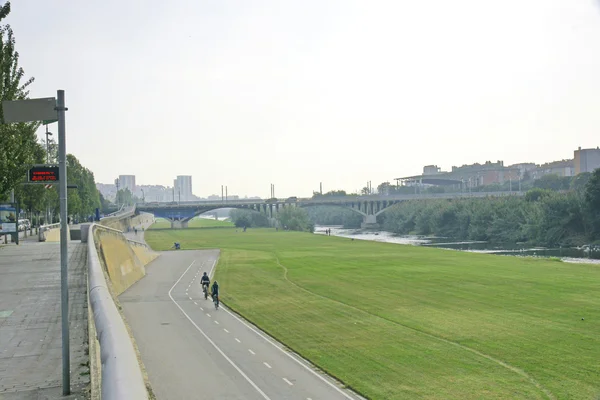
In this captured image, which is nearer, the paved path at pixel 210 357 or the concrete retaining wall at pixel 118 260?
the paved path at pixel 210 357

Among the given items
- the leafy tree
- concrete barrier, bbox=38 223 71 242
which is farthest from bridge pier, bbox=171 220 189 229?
concrete barrier, bbox=38 223 71 242

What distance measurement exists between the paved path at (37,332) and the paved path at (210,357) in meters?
4.54

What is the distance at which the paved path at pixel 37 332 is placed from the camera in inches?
464

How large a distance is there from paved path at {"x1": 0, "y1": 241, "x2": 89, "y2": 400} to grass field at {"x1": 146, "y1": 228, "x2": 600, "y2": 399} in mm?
9960

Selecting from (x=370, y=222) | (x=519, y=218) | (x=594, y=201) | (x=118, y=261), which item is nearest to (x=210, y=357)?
(x=118, y=261)

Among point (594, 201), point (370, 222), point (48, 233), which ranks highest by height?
point (594, 201)

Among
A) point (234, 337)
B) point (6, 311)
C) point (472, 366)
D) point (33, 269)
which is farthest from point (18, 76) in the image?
point (472, 366)

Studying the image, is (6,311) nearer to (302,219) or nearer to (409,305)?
(409,305)

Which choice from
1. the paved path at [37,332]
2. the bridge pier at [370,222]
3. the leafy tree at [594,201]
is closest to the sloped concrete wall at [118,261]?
the paved path at [37,332]

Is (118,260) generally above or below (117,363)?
below

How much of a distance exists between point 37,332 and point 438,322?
→ 70.8ft

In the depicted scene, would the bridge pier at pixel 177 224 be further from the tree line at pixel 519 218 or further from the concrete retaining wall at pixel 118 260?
the concrete retaining wall at pixel 118 260

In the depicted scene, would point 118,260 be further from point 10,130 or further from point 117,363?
point 117,363

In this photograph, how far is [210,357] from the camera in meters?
25.7
